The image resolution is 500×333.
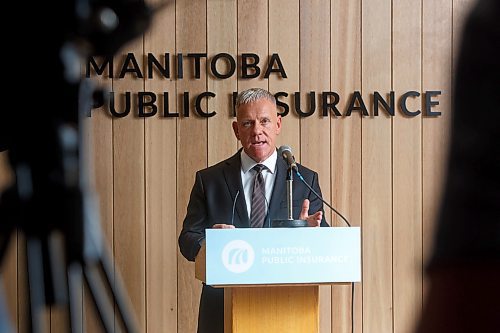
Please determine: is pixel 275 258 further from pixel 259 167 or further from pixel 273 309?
pixel 259 167

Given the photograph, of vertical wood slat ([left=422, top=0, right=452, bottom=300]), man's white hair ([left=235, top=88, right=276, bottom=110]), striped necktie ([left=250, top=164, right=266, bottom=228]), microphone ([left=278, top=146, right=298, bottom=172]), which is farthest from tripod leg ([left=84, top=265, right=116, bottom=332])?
vertical wood slat ([left=422, top=0, right=452, bottom=300])

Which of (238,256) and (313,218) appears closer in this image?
Answer: (238,256)

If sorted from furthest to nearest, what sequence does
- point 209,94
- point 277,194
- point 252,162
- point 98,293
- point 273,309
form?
point 209,94 < point 252,162 < point 277,194 < point 273,309 < point 98,293

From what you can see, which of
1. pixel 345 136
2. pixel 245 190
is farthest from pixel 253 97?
pixel 345 136

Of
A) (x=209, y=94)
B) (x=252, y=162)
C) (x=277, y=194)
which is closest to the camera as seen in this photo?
(x=277, y=194)

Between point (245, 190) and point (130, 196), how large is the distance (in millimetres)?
900

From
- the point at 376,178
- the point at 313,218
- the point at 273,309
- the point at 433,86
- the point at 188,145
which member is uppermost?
the point at 433,86

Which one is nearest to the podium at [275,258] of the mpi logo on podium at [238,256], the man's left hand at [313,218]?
the mpi logo on podium at [238,256]

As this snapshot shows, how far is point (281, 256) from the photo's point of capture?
106 inches

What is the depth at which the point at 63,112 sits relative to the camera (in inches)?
52.7

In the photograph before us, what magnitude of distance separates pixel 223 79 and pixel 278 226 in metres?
1.45

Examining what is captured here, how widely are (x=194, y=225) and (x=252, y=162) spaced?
0.33 m

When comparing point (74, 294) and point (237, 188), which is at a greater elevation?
point (237, 188)

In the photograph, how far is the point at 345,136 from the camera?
13.7 feet
